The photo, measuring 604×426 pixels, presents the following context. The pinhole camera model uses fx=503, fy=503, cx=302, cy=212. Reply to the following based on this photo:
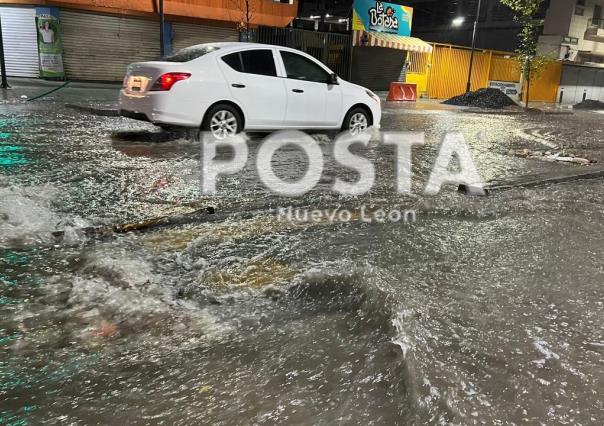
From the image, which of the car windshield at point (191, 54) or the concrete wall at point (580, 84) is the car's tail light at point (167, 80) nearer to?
the car windshield at point (191, 54)

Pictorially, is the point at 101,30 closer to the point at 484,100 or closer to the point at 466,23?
the point at 484,100

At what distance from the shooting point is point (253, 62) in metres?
8.30

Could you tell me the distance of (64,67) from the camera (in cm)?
1916

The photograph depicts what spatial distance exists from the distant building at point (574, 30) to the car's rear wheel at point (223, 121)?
42664 mm

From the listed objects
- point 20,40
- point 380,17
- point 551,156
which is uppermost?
point 380,17

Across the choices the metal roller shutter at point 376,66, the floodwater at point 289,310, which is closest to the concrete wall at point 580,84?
the metal roller shutter at point 376,66

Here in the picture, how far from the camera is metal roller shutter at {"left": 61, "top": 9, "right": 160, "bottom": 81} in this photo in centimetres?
1897

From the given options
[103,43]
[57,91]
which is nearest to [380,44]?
[103,43]

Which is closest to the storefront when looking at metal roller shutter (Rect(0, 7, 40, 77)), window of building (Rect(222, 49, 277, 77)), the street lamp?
metal roller shutter (Rect(0, 7, 40, 77))

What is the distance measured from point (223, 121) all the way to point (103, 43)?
564 inches

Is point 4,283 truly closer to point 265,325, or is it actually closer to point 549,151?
point 265,325

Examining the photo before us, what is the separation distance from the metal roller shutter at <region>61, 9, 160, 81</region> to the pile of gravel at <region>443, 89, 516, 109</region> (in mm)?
14386

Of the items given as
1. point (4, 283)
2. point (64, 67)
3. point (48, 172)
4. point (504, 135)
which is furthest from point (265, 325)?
point (64, 67)

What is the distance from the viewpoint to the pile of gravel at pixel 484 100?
24.2 metres
